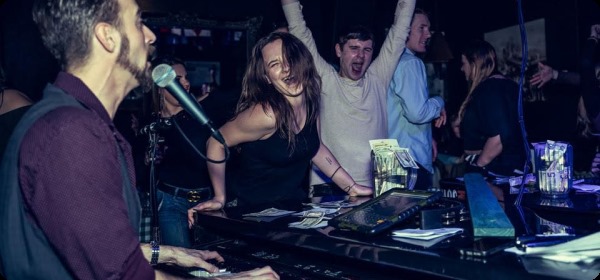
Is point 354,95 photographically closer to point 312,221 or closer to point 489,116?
point 489,116

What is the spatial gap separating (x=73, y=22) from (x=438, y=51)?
5.55 meters

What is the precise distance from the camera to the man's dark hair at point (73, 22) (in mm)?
1284

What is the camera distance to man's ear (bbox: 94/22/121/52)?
1.30 m

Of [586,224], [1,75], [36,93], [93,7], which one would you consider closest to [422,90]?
[586,224]

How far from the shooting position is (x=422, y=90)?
3744 mm

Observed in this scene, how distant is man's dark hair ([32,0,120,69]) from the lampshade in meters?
5.44

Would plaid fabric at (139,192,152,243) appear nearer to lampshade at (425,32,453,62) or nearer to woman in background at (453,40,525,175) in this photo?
woman in background at (453,40,525,175)

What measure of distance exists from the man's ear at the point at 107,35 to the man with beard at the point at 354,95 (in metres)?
2.29

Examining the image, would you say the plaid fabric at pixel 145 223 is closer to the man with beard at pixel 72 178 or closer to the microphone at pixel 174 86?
the microphone at pixel 174 86

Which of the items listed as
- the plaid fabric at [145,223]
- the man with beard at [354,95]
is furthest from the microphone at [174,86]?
the plaid fabric at [145,223]

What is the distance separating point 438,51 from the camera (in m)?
6.39

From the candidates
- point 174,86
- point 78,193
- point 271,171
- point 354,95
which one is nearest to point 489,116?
point 354,95

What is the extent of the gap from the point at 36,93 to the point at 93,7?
13.9 feet

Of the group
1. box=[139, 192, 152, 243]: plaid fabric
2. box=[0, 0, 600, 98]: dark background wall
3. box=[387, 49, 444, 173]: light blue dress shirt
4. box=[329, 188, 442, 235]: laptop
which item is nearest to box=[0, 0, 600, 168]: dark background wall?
box=[0, 0, 600, 98]: dark background wall
